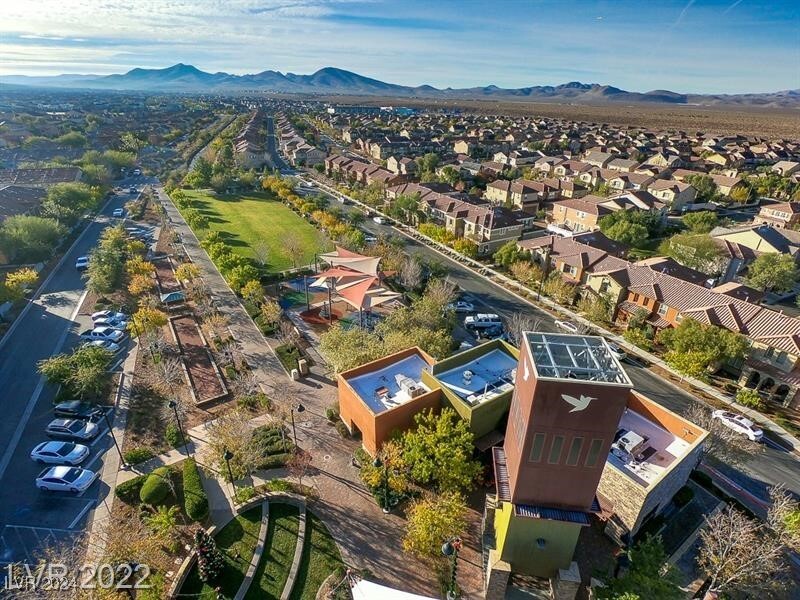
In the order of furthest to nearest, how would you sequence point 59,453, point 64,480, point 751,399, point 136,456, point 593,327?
1. point 593,327
2. point 751,399
3. point 136,456
4. point 59,453
5. point 64,480

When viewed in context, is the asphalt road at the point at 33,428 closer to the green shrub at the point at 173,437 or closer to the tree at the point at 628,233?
the green shrub at the point at 173,437

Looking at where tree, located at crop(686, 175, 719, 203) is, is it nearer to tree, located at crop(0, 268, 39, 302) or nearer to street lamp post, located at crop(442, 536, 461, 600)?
street lamp post, located at crop(442, 536, 461, 600)

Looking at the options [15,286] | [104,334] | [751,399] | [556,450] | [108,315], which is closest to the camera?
[556,450]

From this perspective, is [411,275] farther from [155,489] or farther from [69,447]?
[69,447]

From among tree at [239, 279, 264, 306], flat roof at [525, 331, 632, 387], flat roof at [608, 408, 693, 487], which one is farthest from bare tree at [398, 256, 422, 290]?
flat roof at [525, 331, 632, 387]

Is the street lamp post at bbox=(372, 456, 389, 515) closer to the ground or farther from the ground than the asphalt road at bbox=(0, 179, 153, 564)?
farther from the ground

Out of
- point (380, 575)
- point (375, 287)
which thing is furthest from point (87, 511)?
point (375, 287)

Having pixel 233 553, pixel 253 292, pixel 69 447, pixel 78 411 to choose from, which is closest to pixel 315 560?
pixel 233 553
